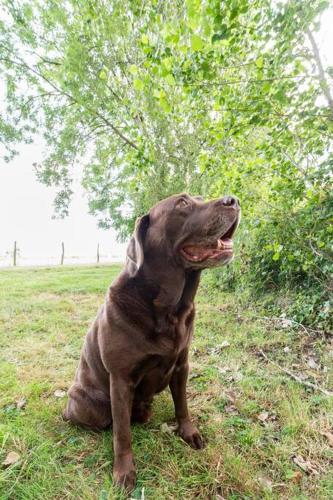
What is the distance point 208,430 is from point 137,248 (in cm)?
164

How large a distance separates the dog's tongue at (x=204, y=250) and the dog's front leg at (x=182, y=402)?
0.84m

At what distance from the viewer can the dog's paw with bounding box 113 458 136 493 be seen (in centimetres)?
170

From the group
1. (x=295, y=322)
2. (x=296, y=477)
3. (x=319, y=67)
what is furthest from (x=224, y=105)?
(x=296, y=477)

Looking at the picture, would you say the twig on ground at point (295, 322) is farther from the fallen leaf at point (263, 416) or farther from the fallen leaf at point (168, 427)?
the fallen leaf at point (168, 427)

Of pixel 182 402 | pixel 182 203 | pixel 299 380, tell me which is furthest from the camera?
pixel 299 380

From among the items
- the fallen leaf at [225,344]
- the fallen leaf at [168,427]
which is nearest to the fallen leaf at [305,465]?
the fallen leaf at [168,427]

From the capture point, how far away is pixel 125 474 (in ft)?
5.71

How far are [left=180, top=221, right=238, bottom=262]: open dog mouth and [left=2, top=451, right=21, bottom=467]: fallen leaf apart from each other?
5.80 feet

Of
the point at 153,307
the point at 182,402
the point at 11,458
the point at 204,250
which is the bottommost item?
the point at 11,458

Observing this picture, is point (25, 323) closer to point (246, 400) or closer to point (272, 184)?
point (246, 400)

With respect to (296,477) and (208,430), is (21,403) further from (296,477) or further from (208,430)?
(296,477)

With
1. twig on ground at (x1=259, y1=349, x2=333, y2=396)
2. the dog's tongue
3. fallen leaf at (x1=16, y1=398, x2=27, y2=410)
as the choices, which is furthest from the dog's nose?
fallen leaf at (x1=16, y1=398, x2=27, y2=410)

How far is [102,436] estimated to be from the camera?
6.91ft

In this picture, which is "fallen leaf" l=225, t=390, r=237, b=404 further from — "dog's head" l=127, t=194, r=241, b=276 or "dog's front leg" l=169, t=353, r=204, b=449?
"dog's head" l=127, t=194, r=241, b=276
